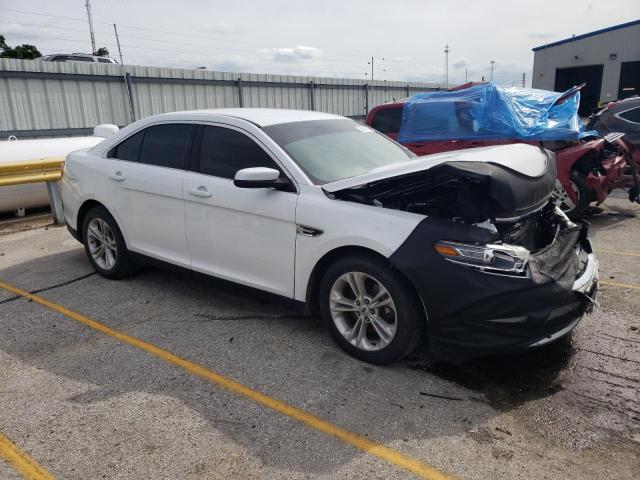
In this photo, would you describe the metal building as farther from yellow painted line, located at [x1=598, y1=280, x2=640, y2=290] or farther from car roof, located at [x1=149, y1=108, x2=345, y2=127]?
car roof, located at [x1=149, y1=108, x2=345, y2=127]

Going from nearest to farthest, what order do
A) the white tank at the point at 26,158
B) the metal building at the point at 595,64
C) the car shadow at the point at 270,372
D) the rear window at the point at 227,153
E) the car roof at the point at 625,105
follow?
the car shadow at the point at 270,372 < the rear window at the point at 227,153 < the white tank at the point at 26,158 < the car roof at the point at 625,105 < the metal building at the point at 595,64

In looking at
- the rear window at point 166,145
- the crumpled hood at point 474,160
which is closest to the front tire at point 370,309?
the crumpled hood at point 474,160

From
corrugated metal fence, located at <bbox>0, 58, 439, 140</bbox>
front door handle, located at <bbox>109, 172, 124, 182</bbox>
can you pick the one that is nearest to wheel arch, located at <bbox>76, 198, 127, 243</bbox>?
front door handle, located at <bbox>109, 172, 124, 182</bbox>

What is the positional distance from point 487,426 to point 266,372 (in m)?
1.44

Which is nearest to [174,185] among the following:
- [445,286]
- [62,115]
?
[445,286]

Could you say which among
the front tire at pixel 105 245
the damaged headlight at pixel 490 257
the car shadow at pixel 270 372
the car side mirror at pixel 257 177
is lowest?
the car shadow at pixel 270 372

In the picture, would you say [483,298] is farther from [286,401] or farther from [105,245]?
[105,245]

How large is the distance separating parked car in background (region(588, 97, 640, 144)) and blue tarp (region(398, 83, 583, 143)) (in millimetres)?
1467

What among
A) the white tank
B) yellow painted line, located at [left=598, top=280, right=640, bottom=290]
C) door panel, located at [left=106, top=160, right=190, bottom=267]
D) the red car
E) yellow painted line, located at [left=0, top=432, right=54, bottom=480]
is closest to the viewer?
yellow painted line, located at [left=0, top=432, right=54, bottom=480]

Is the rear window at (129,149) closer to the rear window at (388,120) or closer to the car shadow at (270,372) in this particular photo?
the car shadow at (270,372)

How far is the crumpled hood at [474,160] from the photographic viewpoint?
3350 mm

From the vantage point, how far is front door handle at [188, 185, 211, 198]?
417 cm

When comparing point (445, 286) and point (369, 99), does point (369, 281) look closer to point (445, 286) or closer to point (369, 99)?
point (445, 286)

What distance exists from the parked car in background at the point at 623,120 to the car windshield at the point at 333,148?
6.60 m
